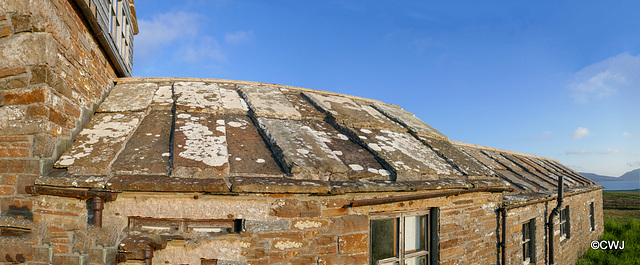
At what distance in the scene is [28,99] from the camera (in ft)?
10.3

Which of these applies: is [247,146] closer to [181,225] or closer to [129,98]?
[181,225]

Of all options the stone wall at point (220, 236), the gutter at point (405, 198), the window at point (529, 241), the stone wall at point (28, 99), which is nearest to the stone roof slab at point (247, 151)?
the stone wall at point (220, 236)

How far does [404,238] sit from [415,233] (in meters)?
0.23

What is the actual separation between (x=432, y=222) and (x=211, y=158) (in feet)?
9.39

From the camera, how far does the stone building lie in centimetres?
300

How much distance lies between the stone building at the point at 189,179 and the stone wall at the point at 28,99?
0.01 metres

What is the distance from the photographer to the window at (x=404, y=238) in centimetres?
377

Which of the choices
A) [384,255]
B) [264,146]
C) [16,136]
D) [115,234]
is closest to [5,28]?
[16,136]

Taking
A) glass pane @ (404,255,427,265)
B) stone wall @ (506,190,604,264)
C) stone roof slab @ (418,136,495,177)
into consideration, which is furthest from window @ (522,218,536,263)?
glass pane @ (404,255,427,265)

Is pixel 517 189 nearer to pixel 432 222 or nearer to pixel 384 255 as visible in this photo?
pixel 432 222

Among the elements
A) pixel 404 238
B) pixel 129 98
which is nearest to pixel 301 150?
pixel 404 238

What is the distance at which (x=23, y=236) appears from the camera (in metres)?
3.04

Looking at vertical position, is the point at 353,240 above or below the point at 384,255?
above

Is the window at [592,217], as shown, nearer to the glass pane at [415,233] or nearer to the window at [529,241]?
the window at [529,241]
